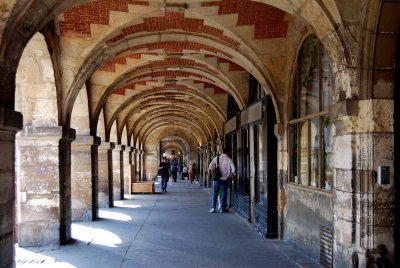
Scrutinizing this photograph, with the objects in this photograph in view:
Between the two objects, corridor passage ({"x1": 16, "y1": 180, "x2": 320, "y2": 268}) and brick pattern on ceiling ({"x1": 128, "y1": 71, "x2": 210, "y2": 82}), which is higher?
brick pattern on ceiling ({"x1": 128, "y1": 71, "x2": 210, "y2": 82})

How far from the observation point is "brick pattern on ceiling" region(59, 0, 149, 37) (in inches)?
232

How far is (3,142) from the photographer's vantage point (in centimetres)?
358

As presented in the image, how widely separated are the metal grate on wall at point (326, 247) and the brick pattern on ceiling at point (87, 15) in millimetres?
3747

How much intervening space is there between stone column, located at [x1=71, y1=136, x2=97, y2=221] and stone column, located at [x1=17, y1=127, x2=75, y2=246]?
92.0 inches

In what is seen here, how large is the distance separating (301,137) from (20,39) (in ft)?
12.3

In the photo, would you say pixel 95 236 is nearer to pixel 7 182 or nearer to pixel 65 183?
pixel 65 183

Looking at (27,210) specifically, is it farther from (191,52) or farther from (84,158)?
(191,52)

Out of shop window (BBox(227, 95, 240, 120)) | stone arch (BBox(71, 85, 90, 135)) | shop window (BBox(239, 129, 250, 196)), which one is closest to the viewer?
stone arch (BBox(71, 85, 90, 135))

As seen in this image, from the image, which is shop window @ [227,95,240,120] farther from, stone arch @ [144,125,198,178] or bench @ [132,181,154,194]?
stone arch @ [144,125,198,178]

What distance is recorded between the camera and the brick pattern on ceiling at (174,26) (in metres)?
6.61

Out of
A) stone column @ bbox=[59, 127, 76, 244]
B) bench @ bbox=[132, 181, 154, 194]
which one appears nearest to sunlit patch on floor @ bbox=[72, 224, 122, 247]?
stone column @ bbox=[59, 127, 76, 244]

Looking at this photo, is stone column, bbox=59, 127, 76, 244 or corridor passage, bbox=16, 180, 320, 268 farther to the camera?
stone column, bbox=59, 127, 76, 244

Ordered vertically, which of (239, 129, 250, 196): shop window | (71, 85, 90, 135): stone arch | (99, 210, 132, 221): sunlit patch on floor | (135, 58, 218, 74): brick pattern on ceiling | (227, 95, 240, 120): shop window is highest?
(135, 58, 218, 74): brick pattern on ceiling

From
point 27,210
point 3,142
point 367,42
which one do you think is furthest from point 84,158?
point 367,42
